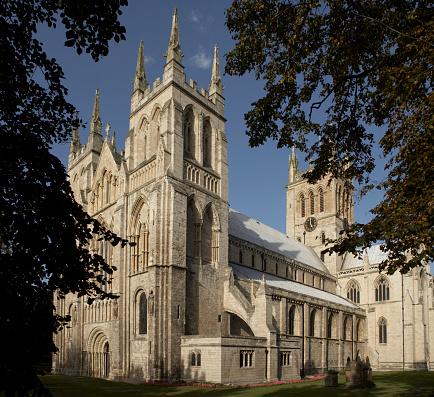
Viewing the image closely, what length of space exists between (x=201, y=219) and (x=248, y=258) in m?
10.3

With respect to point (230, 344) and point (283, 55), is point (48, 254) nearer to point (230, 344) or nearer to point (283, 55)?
point (283, 55)

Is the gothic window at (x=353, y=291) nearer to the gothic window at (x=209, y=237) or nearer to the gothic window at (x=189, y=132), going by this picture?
the gothic window at (x=209, y=237)

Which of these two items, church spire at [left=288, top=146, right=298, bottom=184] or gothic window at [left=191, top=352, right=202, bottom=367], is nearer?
gothic window at [left=191, top=352, right=202, bottom=367]

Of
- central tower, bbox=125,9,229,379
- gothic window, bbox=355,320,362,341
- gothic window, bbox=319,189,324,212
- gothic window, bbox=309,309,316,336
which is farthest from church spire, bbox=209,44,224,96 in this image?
gothic window, bbox=355,320,362,341

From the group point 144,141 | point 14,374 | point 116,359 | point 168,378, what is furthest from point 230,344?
point 14,374

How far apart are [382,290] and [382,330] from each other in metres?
4.87

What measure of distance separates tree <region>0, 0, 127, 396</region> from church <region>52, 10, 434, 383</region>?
42.4 feet

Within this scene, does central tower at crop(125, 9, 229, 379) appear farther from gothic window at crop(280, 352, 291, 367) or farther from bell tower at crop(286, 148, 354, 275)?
bell tower at crop(286, 148, 354, 275)

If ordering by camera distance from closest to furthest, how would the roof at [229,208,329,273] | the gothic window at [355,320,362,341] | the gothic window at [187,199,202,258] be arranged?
the gothic window at [187,199,202,258] → the roof at [229,208,329,273] → the gothic window at [355,320,362,341]

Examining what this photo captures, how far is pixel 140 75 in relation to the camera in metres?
41.3

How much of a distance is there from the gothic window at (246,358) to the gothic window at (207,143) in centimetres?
1595

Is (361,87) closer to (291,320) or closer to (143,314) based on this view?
(143,314)

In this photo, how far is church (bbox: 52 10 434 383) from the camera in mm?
31000

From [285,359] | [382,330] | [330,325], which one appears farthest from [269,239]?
[285,359]
